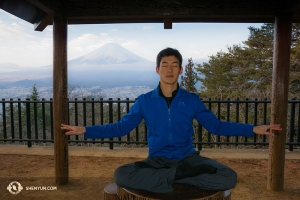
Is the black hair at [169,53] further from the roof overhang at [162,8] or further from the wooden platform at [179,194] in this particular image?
the roof overhang at [162,8]

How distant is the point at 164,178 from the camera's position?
249 centimetres

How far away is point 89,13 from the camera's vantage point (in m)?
4.50

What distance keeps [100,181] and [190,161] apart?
275cm

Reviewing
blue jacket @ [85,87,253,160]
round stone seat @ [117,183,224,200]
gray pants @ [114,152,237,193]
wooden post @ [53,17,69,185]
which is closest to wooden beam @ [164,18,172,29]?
wooden post @ [53,17,69,185]

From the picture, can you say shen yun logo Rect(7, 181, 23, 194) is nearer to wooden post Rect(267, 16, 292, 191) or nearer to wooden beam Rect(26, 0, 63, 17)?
wooden beam Rect(26, 0, 63, 17)

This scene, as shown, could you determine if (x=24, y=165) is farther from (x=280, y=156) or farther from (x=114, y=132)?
(x=280, y=156)

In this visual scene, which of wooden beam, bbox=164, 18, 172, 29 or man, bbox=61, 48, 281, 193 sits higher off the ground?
wooden beam, bbox=164, 18, 172, 29

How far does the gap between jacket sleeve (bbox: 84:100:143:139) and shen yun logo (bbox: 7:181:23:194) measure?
2.62 metres

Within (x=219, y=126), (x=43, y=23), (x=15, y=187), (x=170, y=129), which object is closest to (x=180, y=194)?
(x=170, y=129)

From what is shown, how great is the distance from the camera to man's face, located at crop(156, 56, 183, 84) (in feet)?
9.40

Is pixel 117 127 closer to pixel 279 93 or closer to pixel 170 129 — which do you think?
pixel 170 129

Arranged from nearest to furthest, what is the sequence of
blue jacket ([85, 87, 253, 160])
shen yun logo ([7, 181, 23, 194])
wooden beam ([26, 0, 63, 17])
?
blue jacket ([85, 87, 253, 160]) → wooden beam ([26, 0, 63, 17]) → shen yun logo ([7, 181, 23, 194])

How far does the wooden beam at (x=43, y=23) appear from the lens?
15.9ft

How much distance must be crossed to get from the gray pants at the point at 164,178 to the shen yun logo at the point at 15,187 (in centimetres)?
279
